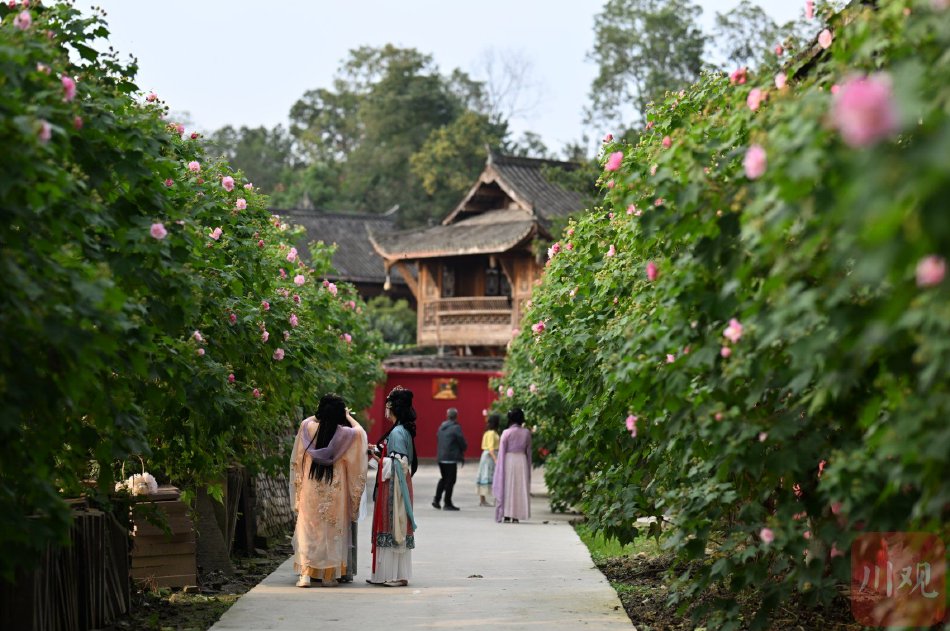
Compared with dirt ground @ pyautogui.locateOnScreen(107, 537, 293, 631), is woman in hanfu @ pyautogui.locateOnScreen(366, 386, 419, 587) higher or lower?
higher

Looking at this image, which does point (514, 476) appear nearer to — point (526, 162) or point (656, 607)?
point (656, 607)

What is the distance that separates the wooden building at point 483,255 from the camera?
38.9m

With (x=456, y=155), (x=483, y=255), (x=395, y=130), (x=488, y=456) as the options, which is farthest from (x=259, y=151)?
(x=488, y=456)

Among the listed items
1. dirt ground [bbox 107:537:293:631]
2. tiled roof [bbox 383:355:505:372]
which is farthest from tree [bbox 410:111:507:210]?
dirt ground [bbox 107:537:293:631]

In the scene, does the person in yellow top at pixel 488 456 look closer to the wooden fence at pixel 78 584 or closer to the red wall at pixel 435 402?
the wooden fence at pixel 78 584

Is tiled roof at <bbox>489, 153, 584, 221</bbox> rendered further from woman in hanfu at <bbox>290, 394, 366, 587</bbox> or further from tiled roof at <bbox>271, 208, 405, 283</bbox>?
woman in hanfu at <bbox>290, 394, 366, 587</bbox>

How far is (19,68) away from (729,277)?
279cm

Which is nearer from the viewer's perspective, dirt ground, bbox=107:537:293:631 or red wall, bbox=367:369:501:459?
dirt ground, bbox=107:537:293:631

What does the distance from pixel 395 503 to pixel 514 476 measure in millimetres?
7436

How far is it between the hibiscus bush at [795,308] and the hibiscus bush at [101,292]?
87.1 inches

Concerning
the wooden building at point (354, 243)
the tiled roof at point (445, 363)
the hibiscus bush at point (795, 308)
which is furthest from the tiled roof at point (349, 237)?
the hibiscus bush at point (795, 308)

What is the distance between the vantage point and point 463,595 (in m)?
10.1

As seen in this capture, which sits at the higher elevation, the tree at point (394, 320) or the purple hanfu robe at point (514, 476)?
the tree at point (394, 320)

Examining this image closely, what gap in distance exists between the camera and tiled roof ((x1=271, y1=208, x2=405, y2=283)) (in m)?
49.6
